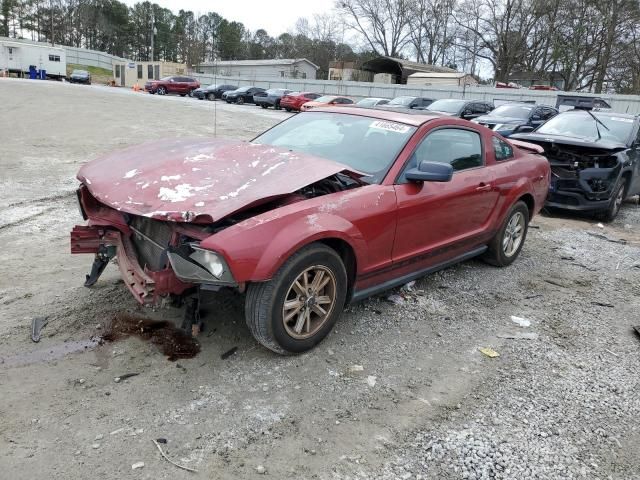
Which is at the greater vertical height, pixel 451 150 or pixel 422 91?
pixel 422 91

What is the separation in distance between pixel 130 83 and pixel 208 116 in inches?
1543

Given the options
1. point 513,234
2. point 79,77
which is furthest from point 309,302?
point 79,77

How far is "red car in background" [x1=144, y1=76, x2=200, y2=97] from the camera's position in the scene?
132 feet

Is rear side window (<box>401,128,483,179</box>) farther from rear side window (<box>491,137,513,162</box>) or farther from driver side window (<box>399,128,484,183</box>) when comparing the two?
rear side window (<box>491,137,513,162</box>)

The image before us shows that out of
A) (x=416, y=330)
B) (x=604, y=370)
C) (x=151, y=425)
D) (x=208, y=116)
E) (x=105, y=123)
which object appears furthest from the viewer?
(x=208, y=116)

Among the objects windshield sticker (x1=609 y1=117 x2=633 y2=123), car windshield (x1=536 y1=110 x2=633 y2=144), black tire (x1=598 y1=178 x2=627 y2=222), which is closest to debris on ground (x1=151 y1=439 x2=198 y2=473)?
black tire (x1=598 y1=178 x2=627 y2=222)

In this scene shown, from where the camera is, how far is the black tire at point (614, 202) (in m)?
7.68

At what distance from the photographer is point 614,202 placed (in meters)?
7.78

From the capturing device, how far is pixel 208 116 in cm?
2014

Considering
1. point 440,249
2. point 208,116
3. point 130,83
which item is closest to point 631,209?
point 440,249

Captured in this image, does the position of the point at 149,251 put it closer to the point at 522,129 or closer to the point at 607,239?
the point at 607,239

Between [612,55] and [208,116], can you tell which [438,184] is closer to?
[208,116]

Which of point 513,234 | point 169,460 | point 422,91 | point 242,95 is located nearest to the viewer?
point 169,460

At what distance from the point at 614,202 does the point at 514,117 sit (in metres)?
7.10
